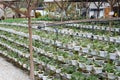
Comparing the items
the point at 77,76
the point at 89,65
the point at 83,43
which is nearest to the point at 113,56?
the point at 89,65

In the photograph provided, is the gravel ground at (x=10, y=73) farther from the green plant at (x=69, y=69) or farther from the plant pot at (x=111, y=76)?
the plant pot at (x=111, y=76)

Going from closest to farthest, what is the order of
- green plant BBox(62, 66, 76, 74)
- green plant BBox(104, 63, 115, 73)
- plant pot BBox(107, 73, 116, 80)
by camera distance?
plant pot BBox(107, 73, 116, 80) < green plant BBox(104, 63, 115, 73) < green plant BBox(62, 66, 76, 74)

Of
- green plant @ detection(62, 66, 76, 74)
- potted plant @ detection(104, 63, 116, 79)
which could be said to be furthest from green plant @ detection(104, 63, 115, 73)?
green plant @ detection(62, 66, 76, 74)

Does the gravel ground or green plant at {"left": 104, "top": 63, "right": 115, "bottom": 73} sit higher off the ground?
green plant at {"left": 104, "top": 63, "right": 115, "bottom": 73}

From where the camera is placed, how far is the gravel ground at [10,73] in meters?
8.80

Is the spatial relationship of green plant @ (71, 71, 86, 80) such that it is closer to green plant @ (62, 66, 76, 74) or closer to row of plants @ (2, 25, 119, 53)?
green plant @ (62, 66, 76, 74)

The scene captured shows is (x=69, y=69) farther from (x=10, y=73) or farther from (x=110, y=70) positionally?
(x=10, y=73)

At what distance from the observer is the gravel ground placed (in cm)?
880

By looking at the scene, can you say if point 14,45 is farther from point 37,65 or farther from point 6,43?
point 37,65

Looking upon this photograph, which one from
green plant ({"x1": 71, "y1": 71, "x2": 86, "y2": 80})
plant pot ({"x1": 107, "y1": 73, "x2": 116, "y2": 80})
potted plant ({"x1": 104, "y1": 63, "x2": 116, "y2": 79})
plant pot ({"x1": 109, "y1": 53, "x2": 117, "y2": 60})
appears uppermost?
plant pot ({"x1": 109, "y1": 53, "x2": 117, "y2": 60})

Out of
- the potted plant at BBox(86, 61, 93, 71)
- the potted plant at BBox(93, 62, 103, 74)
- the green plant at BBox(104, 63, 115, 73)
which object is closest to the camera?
the green plant at BBox(104, 63, 115, 73)

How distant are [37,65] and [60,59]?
1.41 metres

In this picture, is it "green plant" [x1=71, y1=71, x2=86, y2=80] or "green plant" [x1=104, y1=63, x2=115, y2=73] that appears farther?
"green plant" [x1=71, y1=71, x2=86, y2=80]

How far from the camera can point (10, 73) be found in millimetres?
9414
